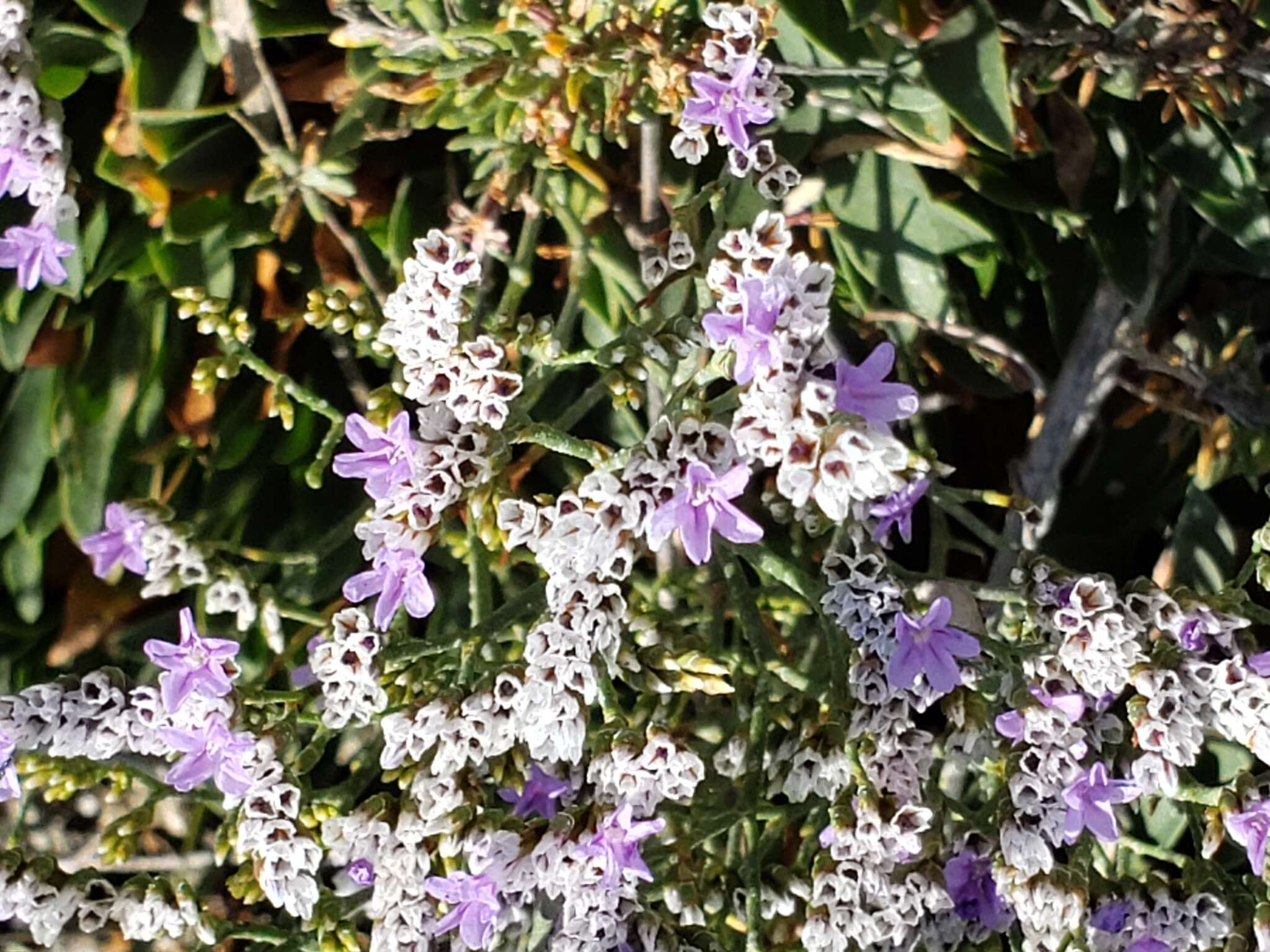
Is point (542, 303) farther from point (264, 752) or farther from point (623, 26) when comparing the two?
point (264, 752)

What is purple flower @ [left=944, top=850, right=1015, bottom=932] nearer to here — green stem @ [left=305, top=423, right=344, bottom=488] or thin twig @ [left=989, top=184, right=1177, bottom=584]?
thin twig @ [left=989, top=184, right=1177, bottom=584]

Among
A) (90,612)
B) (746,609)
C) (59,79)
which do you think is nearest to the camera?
(746,609)

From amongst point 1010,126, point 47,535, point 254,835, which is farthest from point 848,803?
point 47,535

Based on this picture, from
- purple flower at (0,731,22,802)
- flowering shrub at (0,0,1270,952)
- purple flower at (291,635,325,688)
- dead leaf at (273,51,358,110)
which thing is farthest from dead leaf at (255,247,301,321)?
purple flower at (0,731,22,802)

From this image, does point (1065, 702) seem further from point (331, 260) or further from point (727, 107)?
point (331, 260)

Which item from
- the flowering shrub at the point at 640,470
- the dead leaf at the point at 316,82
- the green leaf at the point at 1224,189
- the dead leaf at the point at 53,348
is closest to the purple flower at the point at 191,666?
the flowering shrub at the point at 640,470

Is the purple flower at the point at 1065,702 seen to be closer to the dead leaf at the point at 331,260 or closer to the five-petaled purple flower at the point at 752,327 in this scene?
the five-petaled purple flower at the point at 752,327

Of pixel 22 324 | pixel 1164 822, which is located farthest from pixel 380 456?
pixel 1164 822
